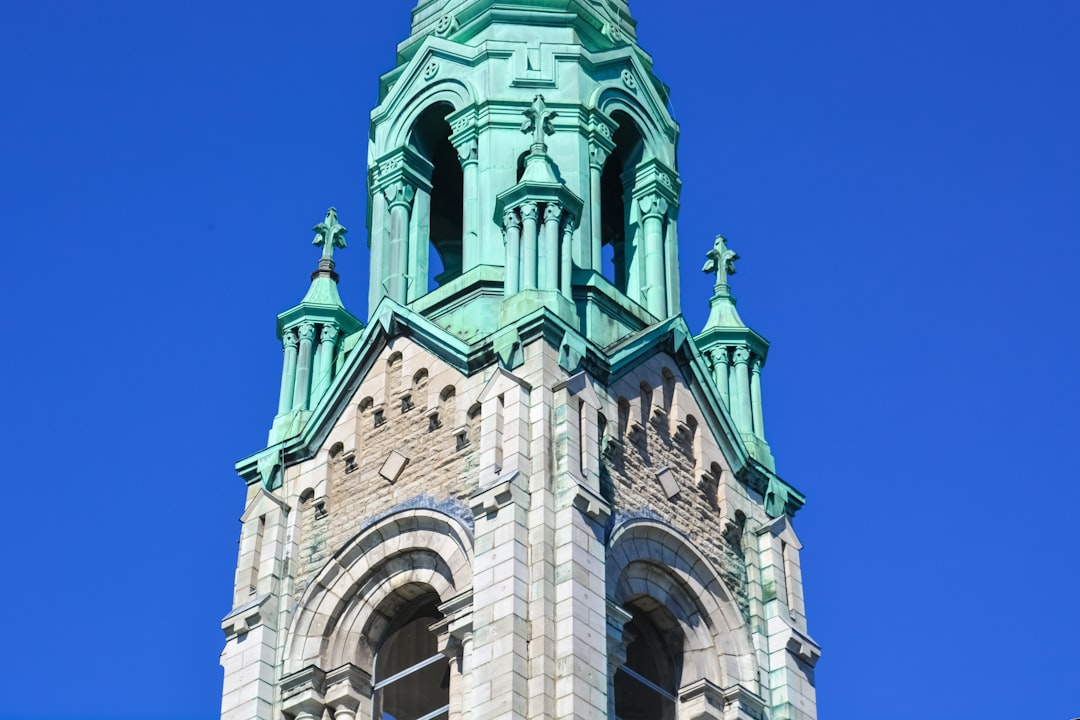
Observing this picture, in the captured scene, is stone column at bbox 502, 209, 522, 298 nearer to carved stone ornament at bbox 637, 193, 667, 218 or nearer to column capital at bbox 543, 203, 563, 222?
column capital at bbox 543, 203, 563, 222

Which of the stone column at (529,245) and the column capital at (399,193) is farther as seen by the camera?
the column capital at (399,193)

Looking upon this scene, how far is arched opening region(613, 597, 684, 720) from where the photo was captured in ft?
125

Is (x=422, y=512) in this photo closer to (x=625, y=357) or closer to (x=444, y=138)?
(x=625, y=357)

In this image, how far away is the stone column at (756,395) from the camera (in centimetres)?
4234

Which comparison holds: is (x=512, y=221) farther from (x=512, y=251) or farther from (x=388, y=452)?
(x=388, y=452)

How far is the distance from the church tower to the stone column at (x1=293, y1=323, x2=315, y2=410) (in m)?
0.05

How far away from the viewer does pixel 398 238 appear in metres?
43.2

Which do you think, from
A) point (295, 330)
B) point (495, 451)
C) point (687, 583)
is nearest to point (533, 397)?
point (495, 451)

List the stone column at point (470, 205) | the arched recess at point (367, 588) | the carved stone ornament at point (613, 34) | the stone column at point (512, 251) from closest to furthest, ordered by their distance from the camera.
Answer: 1. the arched recess at point (367, 588)
2. the stone column at point (512, 251)
3. the stone column at point (470, 205)
4. the carved stone ornament at point (613, 34)

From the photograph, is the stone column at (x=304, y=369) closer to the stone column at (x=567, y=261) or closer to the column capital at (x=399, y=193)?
the column capital at (x=399, y=193)

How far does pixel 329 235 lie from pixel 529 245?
555cm

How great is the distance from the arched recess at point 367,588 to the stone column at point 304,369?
3.91 m

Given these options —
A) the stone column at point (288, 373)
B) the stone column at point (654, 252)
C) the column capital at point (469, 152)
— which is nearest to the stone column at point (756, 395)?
the stone column at point (654, 252)

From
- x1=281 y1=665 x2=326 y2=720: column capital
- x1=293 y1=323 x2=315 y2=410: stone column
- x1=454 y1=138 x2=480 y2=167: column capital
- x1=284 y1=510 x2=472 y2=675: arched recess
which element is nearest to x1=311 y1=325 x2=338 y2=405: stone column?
x1=293 y1=323 x2=315 y2=410: stone column
